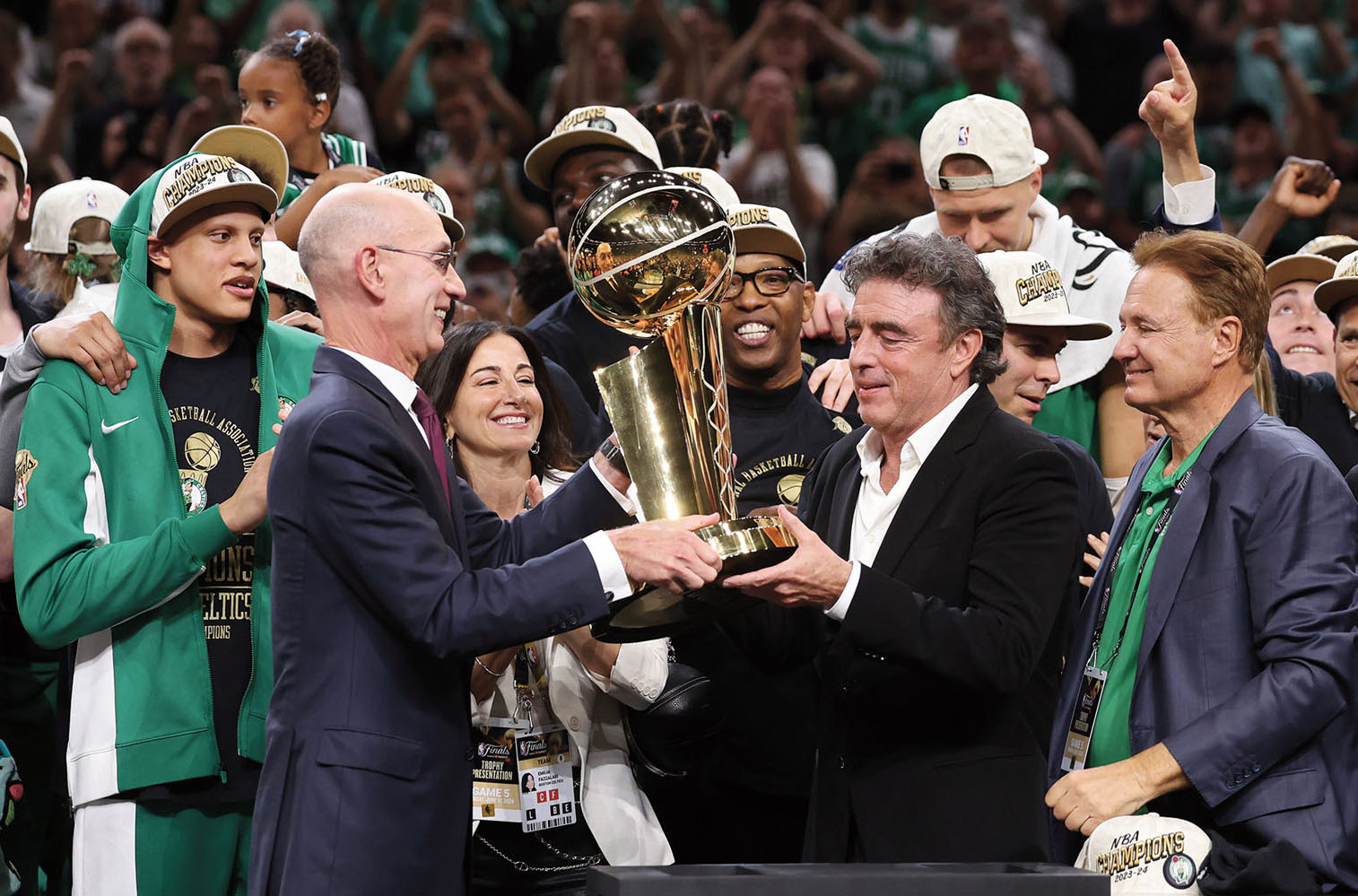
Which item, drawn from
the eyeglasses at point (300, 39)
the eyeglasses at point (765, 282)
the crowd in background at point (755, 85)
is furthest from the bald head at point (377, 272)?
the crowd in background at point (755, 85)

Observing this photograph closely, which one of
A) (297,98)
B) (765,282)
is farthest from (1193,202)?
(297,98)

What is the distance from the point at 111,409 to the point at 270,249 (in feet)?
3.60

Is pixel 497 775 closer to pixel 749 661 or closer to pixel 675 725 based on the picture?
pixel 675 725

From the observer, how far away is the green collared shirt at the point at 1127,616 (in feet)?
8.60

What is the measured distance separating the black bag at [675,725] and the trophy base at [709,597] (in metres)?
0.50

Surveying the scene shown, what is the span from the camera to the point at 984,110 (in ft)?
13.4

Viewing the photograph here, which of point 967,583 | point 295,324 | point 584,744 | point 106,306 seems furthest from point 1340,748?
point 106,306

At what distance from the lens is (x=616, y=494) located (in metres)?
2.74

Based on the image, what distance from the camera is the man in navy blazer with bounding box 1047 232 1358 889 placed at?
2.41 meters

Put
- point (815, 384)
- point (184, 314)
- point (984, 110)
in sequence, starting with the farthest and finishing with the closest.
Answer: point (984, 110) < point (815, 384) < point (184, 314)

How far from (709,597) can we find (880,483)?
505 mm

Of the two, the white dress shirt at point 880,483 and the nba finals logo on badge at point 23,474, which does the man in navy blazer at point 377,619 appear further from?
the nba finals logo on badge at point 23,474

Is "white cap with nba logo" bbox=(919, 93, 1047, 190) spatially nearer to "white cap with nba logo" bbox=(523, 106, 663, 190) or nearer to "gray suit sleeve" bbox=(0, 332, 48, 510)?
"white cap with nba logo" bbox=(523, 106, 663, 190)

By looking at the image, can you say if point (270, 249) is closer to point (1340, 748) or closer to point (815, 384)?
point (815, 384)
